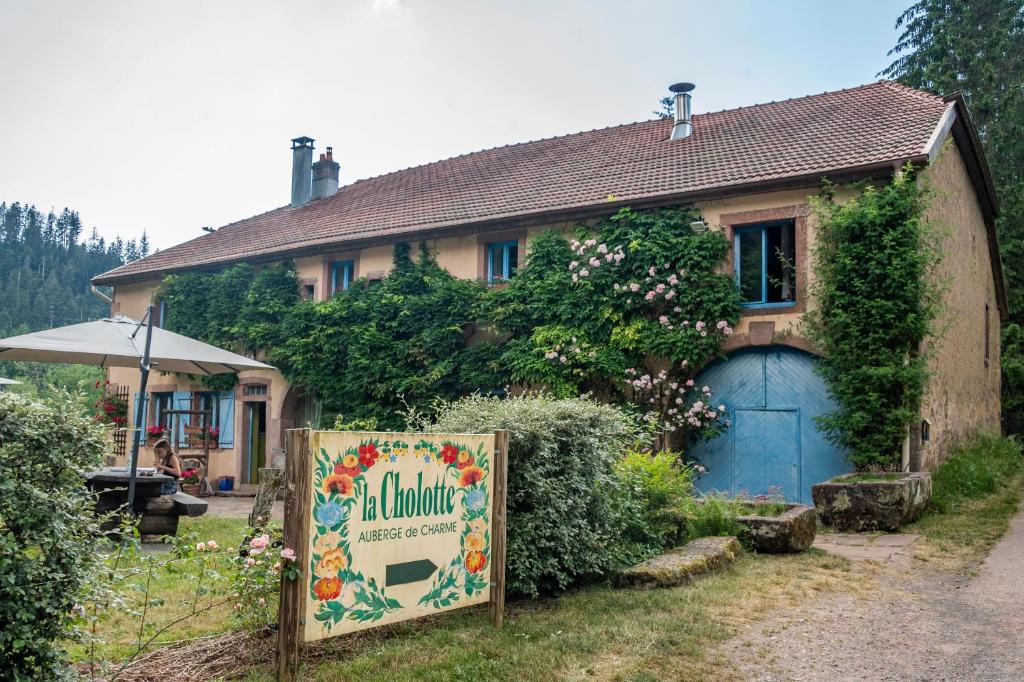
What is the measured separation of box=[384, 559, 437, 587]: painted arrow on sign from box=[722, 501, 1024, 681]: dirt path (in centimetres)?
174

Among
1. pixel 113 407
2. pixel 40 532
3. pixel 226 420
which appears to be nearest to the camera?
pixel 40 532

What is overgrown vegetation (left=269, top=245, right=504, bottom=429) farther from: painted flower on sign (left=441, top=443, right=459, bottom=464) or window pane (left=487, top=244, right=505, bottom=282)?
painted flower on sign (left=441, top=443, right=459, bottom=464)

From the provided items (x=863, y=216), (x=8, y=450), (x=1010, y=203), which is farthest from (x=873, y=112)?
(x=8, y=450)

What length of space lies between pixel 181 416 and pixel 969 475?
52.8 feet

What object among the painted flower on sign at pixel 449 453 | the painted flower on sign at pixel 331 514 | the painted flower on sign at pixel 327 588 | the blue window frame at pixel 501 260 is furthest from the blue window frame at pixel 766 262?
the painted flower on sign at pixel 327 588

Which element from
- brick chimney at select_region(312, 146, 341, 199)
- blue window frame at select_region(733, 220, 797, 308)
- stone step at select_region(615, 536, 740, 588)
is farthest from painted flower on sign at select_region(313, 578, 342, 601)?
brick chimney at select_region(312, 146, 341, 199)

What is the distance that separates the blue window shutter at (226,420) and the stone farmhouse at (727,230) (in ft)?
0.13

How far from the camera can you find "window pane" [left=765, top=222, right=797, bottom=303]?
43.1 feet

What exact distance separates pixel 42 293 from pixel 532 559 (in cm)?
7931

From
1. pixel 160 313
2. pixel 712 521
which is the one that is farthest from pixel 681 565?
pixel 160 313

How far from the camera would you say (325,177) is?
22.8 meters

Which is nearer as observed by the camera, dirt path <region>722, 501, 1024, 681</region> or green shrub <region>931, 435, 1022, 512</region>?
dirt path <region>722, 501, 1024, 681</region>

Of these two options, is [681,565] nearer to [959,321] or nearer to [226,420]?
[959,321]

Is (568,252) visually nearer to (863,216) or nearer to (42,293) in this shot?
(863,216)
